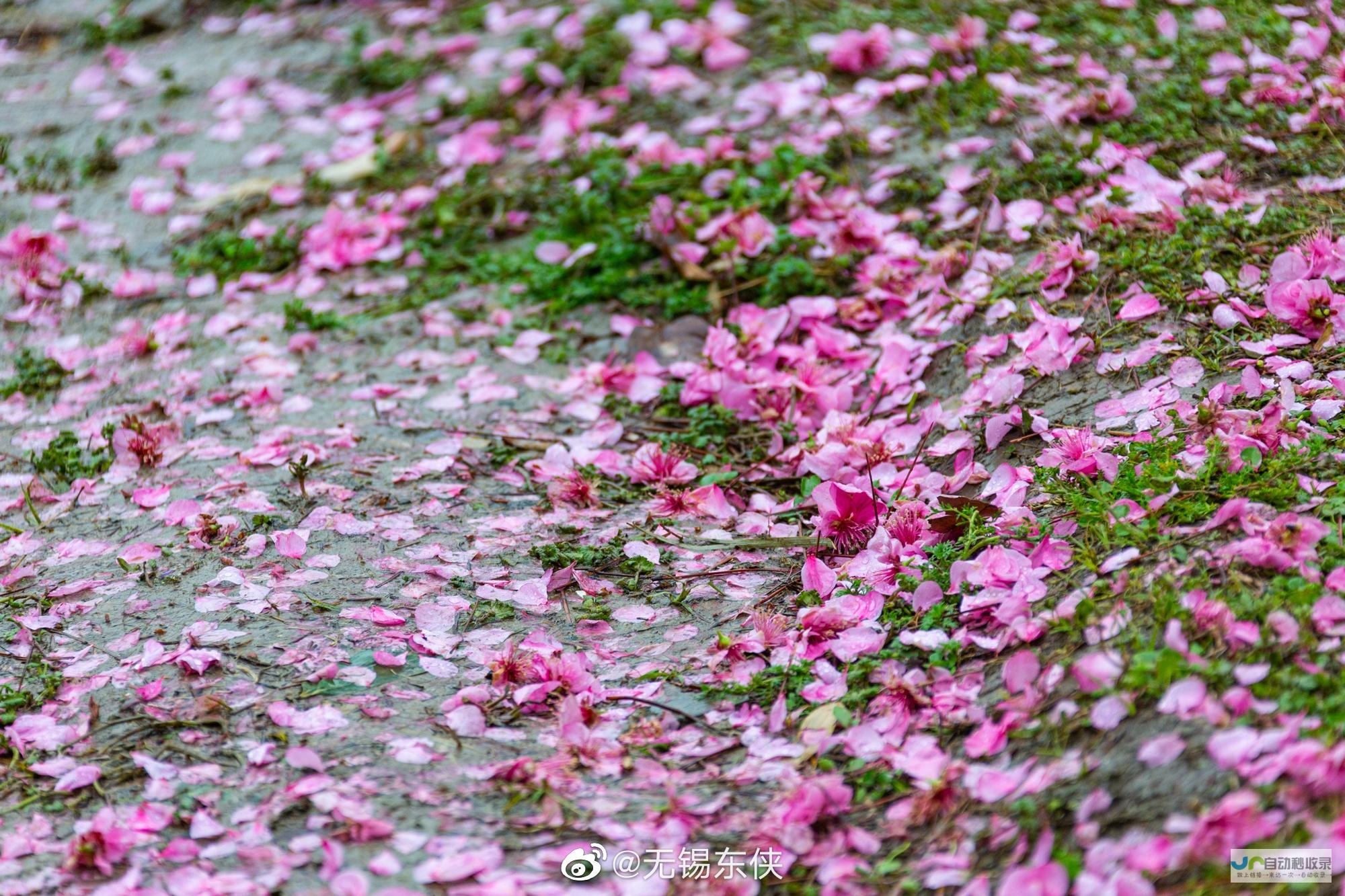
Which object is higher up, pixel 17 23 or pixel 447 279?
pixel 17 23

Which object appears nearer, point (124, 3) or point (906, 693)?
point (906, 693)

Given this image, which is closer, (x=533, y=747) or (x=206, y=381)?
(x=533, y=747)

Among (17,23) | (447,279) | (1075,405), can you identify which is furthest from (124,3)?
(1075,405)

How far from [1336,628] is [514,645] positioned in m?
1.41

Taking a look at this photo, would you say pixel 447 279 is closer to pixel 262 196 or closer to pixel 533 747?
pixel 262 196

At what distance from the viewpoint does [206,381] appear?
10.4ft

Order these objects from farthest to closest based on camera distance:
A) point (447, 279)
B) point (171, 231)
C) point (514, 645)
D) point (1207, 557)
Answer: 1. point (171, 231)
2. point (447, 279)
3. point (514, 645)
4. point (1207, 557)

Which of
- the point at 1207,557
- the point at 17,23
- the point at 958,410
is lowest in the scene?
the point at 958,410

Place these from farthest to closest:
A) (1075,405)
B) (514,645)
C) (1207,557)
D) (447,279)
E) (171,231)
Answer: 1. (171,231)
2. (447,279)
3. (1075,405)
4. (514,645)
5. (1207,557)

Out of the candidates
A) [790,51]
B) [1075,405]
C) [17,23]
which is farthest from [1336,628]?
[17,23]

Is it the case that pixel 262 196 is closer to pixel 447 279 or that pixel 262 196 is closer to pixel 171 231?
pixel 171 231

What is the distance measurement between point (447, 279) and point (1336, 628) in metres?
2.64

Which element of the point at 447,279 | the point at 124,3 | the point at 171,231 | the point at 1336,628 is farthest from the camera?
the point at 124,3

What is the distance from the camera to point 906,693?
1.92m
